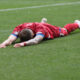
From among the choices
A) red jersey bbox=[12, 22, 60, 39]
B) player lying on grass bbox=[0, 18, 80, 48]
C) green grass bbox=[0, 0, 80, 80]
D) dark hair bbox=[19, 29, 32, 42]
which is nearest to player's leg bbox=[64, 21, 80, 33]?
player lying on grass bbox=[0, 18, 80, 48]

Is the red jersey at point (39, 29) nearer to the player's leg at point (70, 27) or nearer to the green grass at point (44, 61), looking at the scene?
the green grass at point (44, 61)

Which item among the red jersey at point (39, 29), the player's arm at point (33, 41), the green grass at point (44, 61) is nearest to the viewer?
the green grass at point (44, 61)

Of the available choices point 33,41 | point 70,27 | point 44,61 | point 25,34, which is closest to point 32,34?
point 25,34

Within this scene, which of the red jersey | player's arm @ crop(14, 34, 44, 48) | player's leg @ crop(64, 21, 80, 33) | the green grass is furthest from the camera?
player's leg @ crop(64, 21, 80, 33)

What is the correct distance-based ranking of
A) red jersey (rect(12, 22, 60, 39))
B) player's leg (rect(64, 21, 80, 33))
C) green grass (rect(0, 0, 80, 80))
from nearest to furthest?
green grass (rect(0, 0, 80, 80)) < red jersey (rect(12, 22, 60, 39)) < player's leg (rect(64, 21, 80, 33))

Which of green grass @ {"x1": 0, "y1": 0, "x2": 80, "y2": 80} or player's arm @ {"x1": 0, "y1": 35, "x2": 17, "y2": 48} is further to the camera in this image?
player's arm @ {"x1": 0, "y1": 35, "x2": 17, "y2": 48}

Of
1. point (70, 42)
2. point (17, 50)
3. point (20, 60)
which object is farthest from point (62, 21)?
point (20, 60)

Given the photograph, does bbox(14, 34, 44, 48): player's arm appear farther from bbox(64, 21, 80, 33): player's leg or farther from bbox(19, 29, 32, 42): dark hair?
bbox(64, 21, 80, 33): player's leg

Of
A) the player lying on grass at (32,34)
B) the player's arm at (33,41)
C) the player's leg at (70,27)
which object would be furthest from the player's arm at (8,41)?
the player's leg at (70,27)

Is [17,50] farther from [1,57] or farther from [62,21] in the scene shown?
[62,21]

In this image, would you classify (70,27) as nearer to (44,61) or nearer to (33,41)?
(33,41)

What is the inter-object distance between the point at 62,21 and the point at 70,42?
3481mm

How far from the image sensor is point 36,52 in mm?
5375

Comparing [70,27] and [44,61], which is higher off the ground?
[44,61]
